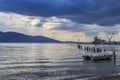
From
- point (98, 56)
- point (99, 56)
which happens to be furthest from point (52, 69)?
point (99, 56)

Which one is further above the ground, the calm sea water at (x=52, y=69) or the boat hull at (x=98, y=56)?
the boat hull at (x=98, y=56)

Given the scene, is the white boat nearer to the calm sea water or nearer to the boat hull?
the boat hull

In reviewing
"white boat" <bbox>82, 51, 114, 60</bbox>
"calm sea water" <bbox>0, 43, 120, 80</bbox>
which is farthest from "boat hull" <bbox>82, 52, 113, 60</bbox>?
"calm sea water" <bbox>0, 43, 120, 80</bbox>

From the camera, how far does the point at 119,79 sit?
104ft

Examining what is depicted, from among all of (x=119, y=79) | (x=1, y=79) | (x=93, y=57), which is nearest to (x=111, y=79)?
(x=119, y=79)

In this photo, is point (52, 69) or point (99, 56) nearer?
point (52, 69)

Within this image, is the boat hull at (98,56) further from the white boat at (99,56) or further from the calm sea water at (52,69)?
the calm sea water at (52,69)

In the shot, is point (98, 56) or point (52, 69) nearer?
point (52, 69)

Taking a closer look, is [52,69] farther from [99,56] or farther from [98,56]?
[99,56]

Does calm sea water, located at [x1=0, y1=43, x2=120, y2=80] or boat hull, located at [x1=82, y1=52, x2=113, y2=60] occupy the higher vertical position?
boat hull, located at [x1=82, y1=52, x2=113, y2=60]

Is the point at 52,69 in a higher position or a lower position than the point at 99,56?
lower

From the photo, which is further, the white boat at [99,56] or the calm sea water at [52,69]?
the white boat at [99,56]

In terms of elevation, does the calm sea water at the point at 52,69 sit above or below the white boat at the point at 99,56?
below

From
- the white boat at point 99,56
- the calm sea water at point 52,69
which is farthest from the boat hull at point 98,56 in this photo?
the calm sea water at point 52,69
